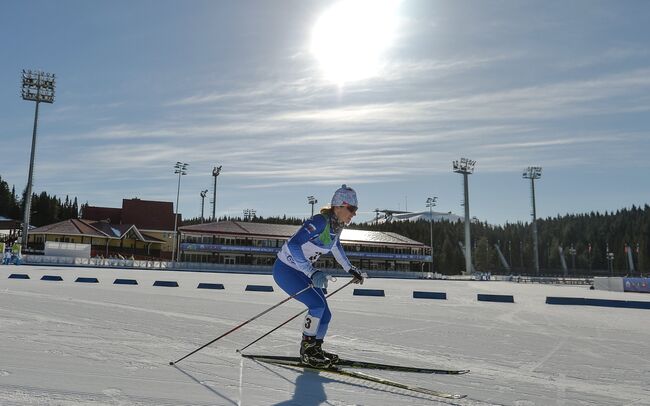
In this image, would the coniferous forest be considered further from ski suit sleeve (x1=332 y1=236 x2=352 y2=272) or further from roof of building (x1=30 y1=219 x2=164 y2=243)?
ski suit sleeve (x1=332 y1=236 x2=352 y2=272)

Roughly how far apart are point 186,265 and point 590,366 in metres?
52.4

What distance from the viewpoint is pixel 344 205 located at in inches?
209

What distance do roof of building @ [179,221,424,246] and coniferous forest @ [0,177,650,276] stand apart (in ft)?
99.3

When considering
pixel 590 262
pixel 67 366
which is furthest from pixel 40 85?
pixel 590 262

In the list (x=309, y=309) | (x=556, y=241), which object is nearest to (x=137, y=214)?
(x=309, y=309)

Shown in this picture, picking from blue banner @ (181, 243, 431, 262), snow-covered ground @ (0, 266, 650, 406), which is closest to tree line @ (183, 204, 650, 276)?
blue banner @ (181, 243, 431, 262)

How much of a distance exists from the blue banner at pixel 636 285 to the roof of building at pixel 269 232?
4178 centimetres

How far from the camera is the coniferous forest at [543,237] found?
107 metres

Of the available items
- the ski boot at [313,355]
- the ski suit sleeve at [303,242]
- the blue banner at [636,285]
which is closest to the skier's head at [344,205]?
the ski suit sleeve at [303,242]

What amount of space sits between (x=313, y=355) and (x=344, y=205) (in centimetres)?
159

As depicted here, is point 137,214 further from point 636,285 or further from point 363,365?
point 363,365

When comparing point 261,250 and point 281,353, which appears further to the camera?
point 261,250

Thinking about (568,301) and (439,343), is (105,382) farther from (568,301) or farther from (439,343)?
(568,301)

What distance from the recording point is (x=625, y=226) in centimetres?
11731
